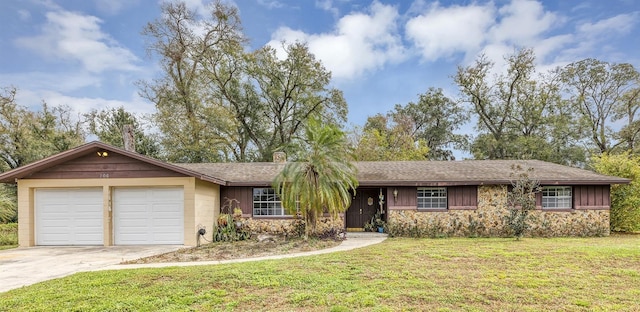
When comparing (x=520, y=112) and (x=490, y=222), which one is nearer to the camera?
(x=490, y=222)

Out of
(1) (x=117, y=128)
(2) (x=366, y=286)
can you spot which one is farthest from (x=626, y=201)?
(1) (x=117, y=128)

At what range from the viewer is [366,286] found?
5.78 meters

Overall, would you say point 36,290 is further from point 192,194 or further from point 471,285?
point 471,285

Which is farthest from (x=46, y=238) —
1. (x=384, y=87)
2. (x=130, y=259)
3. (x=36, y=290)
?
(x=384, y=87)

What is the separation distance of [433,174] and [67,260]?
40.5 feet

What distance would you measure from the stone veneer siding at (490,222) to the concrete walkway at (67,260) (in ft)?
9.23

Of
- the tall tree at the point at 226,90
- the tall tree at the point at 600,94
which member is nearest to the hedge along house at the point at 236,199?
the tall tree at the point at 226,90

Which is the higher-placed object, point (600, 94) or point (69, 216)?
point (600, 94)

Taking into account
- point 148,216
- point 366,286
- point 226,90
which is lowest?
point 366,286

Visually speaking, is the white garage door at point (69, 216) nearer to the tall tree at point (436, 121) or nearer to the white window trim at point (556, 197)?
the white window trim at point (556, 197)

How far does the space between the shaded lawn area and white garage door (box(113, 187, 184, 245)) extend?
4656 mm

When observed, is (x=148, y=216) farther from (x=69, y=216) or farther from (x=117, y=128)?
(x=117, y=128)

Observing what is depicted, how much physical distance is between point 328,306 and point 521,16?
16028mm

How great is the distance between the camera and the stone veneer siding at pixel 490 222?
1336 centimetres
